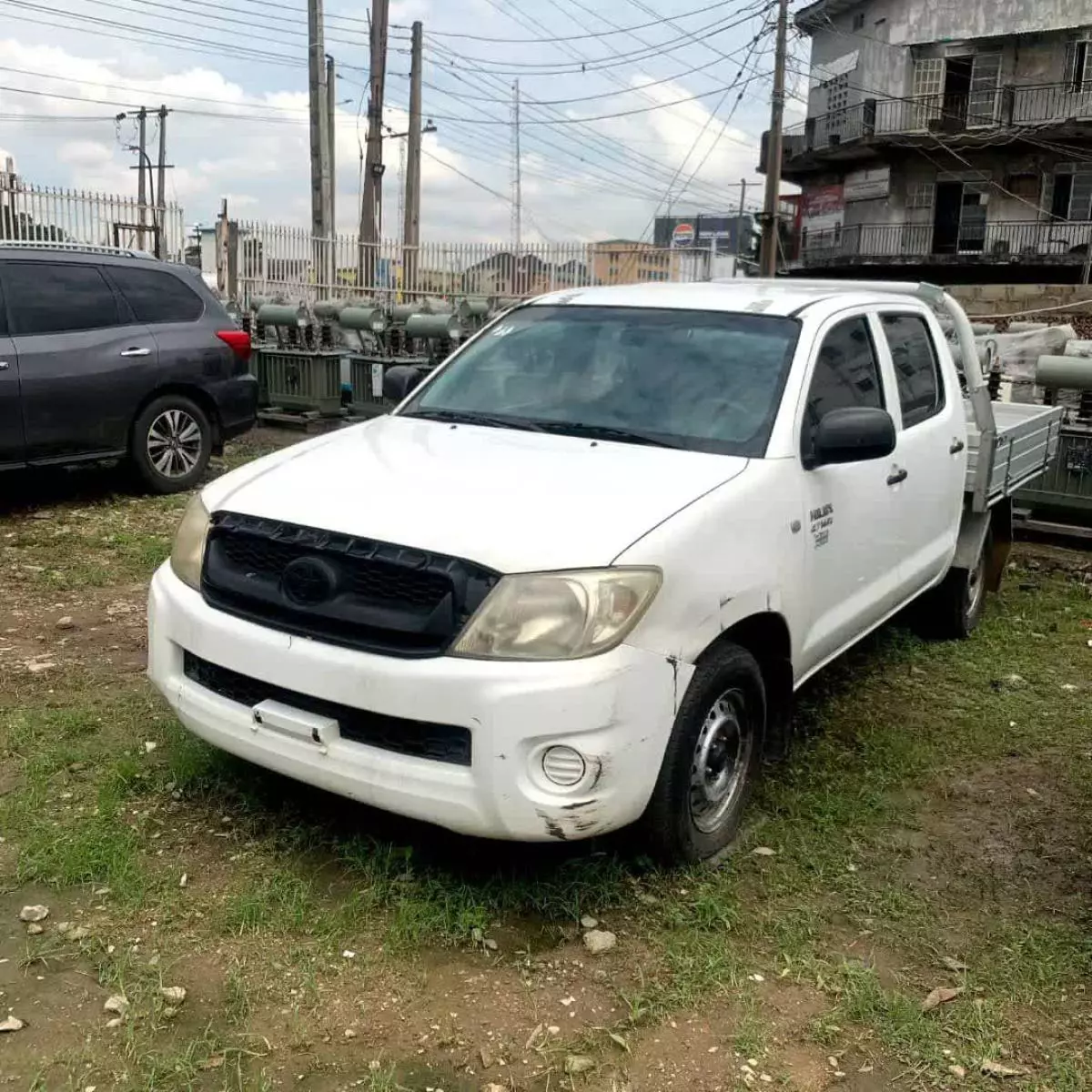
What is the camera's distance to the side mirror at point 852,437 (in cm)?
366

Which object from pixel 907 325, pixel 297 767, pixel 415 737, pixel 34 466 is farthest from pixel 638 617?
pixel 34 466

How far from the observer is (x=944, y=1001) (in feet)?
9.36

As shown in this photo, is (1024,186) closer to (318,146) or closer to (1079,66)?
(1079,66)

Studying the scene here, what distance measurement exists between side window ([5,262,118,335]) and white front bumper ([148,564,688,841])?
538 centimetres

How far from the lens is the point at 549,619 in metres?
2.84

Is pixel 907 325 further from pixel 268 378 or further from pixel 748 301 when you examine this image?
pixel 268 378

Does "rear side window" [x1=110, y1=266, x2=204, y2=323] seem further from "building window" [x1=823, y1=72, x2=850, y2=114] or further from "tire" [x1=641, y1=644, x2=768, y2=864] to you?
"building window" [x1=823, y1=72, x2=850, y2=114]

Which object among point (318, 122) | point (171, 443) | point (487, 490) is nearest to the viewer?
point (487, 490)

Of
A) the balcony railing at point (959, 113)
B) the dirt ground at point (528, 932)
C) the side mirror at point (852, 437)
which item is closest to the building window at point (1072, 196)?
the balcony railing at point (959, 113)

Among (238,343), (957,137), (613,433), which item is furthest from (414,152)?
(613,433)

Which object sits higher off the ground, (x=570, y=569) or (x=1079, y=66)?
(x=1079, y=66)

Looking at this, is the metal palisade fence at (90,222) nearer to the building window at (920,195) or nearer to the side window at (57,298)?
the side window at (57,298)

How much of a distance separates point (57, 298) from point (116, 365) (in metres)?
0.57

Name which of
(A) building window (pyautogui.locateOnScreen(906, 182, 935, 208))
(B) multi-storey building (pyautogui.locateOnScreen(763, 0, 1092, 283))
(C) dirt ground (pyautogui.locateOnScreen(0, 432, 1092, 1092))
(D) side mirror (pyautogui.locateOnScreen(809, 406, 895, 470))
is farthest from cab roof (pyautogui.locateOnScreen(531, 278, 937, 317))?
(A) building window (pyautogui.locateOnScreen(906, 182, 935, 208))
